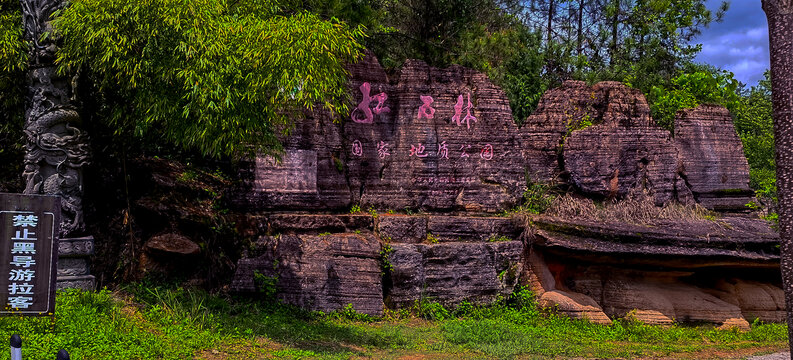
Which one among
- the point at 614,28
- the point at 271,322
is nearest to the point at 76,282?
the point at 271,322

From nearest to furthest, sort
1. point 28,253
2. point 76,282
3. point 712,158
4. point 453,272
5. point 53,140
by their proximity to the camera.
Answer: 1. point 28,253
2. point 76,282
3. point 53,140
4. point 453,272
5. point 712,158

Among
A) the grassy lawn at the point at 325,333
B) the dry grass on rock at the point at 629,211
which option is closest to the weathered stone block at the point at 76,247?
the grassy lawn at the point at 325,333

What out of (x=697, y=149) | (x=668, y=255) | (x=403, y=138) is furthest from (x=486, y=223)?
(x=697, y=149)

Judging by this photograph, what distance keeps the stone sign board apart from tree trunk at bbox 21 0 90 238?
2.13m

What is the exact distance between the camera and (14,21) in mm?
9445

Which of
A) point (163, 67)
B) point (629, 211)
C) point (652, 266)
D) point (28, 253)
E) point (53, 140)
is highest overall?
point (163, 67)

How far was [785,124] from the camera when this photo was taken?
6.35 meters

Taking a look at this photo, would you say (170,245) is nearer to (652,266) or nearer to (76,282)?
(76,282)

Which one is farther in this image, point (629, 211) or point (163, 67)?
point (629, 211)

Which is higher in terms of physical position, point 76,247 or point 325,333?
point 76,247

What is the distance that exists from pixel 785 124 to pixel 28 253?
291 inches

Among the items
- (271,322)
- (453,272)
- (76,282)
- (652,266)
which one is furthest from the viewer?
(652,266)

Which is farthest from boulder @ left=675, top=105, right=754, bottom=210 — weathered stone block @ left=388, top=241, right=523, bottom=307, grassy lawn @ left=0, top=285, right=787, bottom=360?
weathered stone block @ left=388, top=241, right=523, bottom=307

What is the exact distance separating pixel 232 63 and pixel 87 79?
2.53 metres
